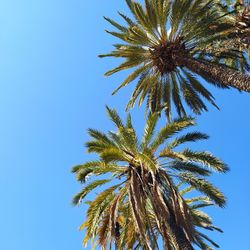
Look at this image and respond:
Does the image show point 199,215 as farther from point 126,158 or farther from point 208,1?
point 208,1

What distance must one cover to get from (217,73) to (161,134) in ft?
11.8

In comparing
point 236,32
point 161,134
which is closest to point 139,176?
point 161,134

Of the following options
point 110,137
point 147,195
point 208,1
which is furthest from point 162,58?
point 147,195

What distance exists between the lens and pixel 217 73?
17.7m

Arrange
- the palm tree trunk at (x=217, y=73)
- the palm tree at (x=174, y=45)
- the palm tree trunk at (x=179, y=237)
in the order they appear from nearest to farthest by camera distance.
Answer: the palm tree trunk at (x=179, y=237), the palm tree trunk at (x=217, y=73), the palm tree at (x=174, y=45)

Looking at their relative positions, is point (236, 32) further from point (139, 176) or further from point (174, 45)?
point (139, 176)

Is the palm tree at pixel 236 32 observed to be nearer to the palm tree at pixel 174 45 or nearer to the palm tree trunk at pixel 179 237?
the palm tree at pixel 174 45

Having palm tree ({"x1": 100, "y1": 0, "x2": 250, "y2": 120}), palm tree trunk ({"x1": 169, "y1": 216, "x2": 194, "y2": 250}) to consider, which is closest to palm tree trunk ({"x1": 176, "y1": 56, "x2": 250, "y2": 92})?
palm tree ({"x1": 100, "y1": 0, "x2": 250, "y2": 120})

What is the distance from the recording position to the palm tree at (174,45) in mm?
19516

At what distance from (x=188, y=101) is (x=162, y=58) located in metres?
3.24

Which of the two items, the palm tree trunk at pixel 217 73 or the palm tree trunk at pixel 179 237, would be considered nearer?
the palm tree trunk at pixel 179 237

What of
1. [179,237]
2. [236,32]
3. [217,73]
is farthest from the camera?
[236,32]

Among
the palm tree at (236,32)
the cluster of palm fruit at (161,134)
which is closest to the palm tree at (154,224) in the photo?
the cluster of palm fruit at (161,134)

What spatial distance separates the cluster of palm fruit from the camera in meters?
16.6
